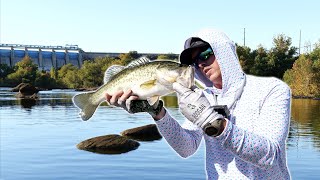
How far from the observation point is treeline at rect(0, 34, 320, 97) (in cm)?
9594

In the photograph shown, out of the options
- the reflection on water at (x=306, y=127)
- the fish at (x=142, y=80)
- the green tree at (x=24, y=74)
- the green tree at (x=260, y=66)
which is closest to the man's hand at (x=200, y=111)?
the fish at (x=142, y=80)

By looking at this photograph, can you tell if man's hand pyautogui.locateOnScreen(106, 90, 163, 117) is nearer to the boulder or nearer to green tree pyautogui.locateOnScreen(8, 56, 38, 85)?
the boulder

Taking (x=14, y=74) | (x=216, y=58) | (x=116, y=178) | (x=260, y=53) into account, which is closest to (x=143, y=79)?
(x=216, y=58)

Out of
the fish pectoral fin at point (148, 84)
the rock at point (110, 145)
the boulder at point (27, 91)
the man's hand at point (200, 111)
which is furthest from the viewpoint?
the boulder at point (27, 91)

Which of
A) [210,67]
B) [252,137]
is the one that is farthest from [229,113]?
[210,67]

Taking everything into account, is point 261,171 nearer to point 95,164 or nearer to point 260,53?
point 95,164

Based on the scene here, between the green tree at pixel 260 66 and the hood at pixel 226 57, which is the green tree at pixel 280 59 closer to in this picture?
the green tree at pixel 260 66

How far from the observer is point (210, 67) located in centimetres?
461

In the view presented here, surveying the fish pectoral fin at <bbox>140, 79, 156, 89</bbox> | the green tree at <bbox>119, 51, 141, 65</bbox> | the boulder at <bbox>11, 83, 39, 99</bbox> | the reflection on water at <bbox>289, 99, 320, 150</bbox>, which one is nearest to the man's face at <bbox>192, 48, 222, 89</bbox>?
the fish pectoral fin at <bbox>140, 79, 156, 89</bbox>

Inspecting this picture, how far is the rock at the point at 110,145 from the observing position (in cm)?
3020

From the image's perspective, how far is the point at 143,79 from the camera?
4387mm

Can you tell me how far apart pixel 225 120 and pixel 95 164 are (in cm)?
2292

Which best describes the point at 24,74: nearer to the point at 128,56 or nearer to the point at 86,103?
the point at 128,56

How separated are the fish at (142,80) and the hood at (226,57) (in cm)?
28
